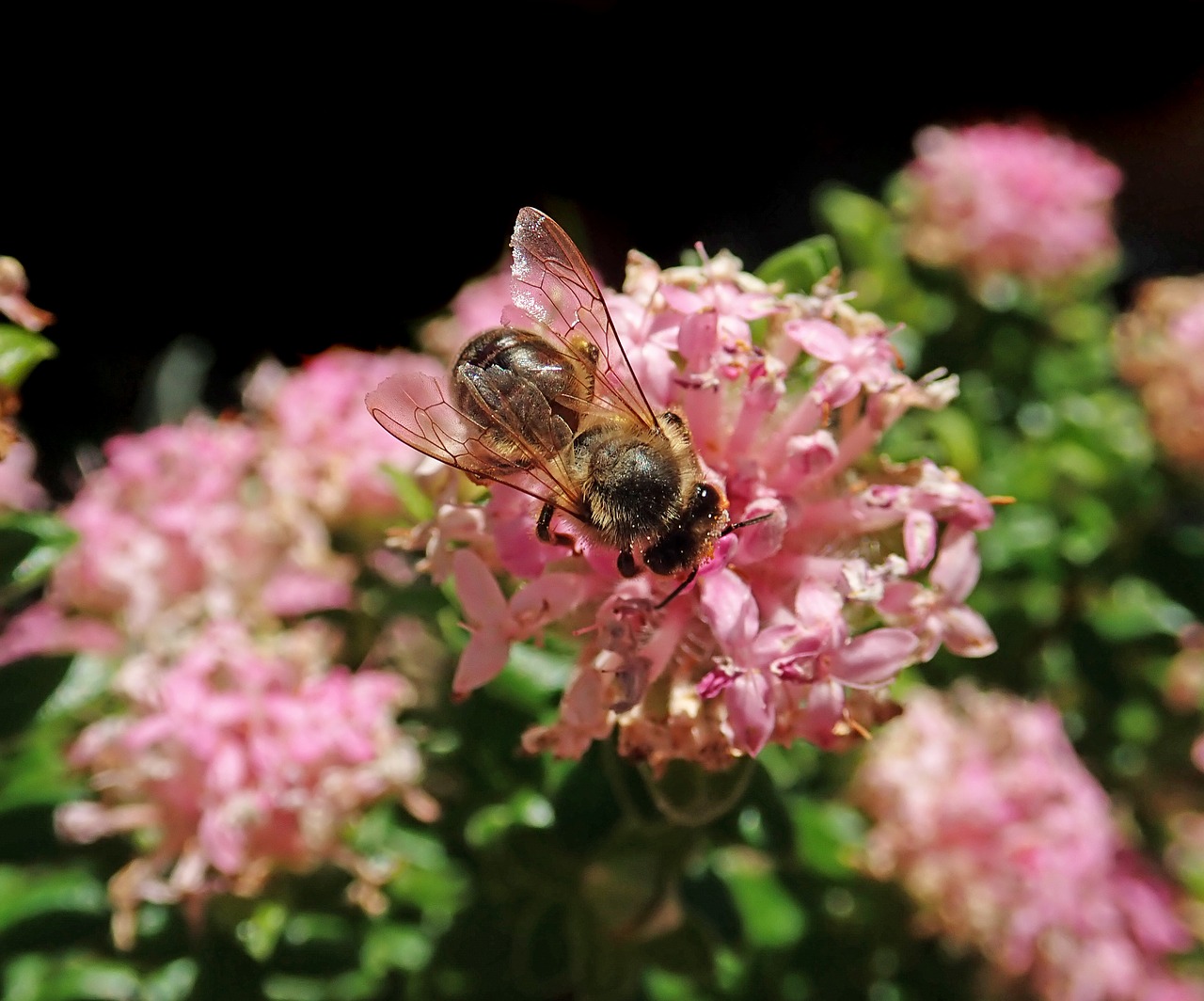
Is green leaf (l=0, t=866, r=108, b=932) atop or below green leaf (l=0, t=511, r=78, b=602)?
below

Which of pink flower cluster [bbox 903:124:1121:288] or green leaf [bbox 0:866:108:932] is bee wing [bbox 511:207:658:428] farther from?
pink flower cluster [bbox 903:124:1121:288]

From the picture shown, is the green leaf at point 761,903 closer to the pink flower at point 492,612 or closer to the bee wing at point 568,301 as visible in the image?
the pink flower at point 492,612

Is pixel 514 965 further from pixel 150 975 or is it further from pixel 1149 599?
pixel 1149 599

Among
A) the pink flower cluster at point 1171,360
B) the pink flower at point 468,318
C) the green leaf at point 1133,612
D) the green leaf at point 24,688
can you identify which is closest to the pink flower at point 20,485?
the green leaf at point 24,688

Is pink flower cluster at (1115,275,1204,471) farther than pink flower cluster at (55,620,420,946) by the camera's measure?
Yes

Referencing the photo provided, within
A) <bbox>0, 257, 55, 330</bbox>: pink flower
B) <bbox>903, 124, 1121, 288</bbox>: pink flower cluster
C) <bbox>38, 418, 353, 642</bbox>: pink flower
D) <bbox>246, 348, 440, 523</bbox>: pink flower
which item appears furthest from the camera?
<bbox>903, 124, 1121, 288</bbox>: pink flower cluster

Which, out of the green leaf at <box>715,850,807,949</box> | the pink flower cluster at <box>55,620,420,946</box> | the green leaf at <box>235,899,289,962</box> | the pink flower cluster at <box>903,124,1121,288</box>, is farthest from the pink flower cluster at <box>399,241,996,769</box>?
the pink flower cluster at <box>903,124,1121,288</box>

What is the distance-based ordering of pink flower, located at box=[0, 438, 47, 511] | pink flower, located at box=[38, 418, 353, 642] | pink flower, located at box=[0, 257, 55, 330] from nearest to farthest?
pink flower, located at box=[0, 257, 55, 330] < pink flower, located at box=[38, 418, 353, 642] < pink flower, located at box=[0, 438, 47, 511]
